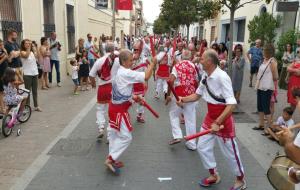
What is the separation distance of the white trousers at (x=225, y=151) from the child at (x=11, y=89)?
3967 mm

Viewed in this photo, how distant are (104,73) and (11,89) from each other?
1928 millimetres

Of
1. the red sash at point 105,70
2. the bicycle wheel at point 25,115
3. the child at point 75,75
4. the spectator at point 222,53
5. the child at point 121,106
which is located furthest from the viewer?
the child at point 75,75

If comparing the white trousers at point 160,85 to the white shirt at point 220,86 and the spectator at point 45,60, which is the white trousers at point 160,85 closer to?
the spectator at point 45,60

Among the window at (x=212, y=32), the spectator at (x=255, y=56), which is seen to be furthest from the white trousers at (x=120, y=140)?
the window at (x=212, y=32)

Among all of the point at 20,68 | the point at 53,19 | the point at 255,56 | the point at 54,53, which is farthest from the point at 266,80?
the point at 53,19

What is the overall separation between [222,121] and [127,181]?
1570 mm

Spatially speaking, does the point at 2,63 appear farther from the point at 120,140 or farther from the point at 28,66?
the point at 120,140

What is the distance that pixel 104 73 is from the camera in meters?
6.23

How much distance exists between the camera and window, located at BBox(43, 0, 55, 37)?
44.0ft

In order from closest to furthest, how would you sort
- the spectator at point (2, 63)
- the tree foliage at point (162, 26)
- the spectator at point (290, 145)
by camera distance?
the spectator at point (290, 145) < the spectator at point (2, 63) < the tree foliage at point (162, 26)

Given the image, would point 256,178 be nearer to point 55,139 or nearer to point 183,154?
point 183,154

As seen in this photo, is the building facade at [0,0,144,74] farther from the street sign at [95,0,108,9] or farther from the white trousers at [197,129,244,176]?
the white trousers at [197,129,244,176]

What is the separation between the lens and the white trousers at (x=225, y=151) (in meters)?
4.30

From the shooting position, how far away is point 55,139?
21.2ft
